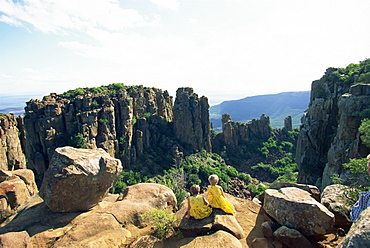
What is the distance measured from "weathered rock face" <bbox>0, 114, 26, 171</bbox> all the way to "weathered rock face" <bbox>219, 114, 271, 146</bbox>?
5928cm

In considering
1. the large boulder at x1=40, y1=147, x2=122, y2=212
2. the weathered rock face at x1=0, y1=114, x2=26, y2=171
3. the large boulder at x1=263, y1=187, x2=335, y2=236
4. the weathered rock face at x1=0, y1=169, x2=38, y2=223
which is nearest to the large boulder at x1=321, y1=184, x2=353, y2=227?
the large boulder at x1=263, y1=187, x2=335, y2=236

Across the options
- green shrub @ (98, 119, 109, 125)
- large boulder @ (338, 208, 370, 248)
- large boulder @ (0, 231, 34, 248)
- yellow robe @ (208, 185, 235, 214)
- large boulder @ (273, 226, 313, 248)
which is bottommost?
large boulder @ (0, 231, 34, 248)

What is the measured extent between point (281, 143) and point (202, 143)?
37.9 meters

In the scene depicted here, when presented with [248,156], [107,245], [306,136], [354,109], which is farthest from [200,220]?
[248,156]

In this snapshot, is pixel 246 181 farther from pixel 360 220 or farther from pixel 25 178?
pixel 360 220

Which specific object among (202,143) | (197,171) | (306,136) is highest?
(306,136)

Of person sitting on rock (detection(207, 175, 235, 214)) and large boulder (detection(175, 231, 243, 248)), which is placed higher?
person sitting on rock (detection(207, 175, 235, 214))

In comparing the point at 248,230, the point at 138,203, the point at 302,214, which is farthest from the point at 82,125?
the point at 302,214

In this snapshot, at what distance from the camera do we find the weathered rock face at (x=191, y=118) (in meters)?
59.5

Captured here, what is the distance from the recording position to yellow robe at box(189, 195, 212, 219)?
8.88 metres

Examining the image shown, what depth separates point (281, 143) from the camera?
265 feet

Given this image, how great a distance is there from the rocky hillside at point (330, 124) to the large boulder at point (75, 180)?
2552 centimetres

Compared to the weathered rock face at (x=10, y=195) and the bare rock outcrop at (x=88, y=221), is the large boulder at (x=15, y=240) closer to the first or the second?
the bare rock outcrop at (x=88, y=221)

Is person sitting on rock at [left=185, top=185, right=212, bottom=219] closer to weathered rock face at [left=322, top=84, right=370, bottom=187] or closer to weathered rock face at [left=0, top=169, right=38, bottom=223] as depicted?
weathered rock face at [left=0, top=169, right=38, bottom=223]
